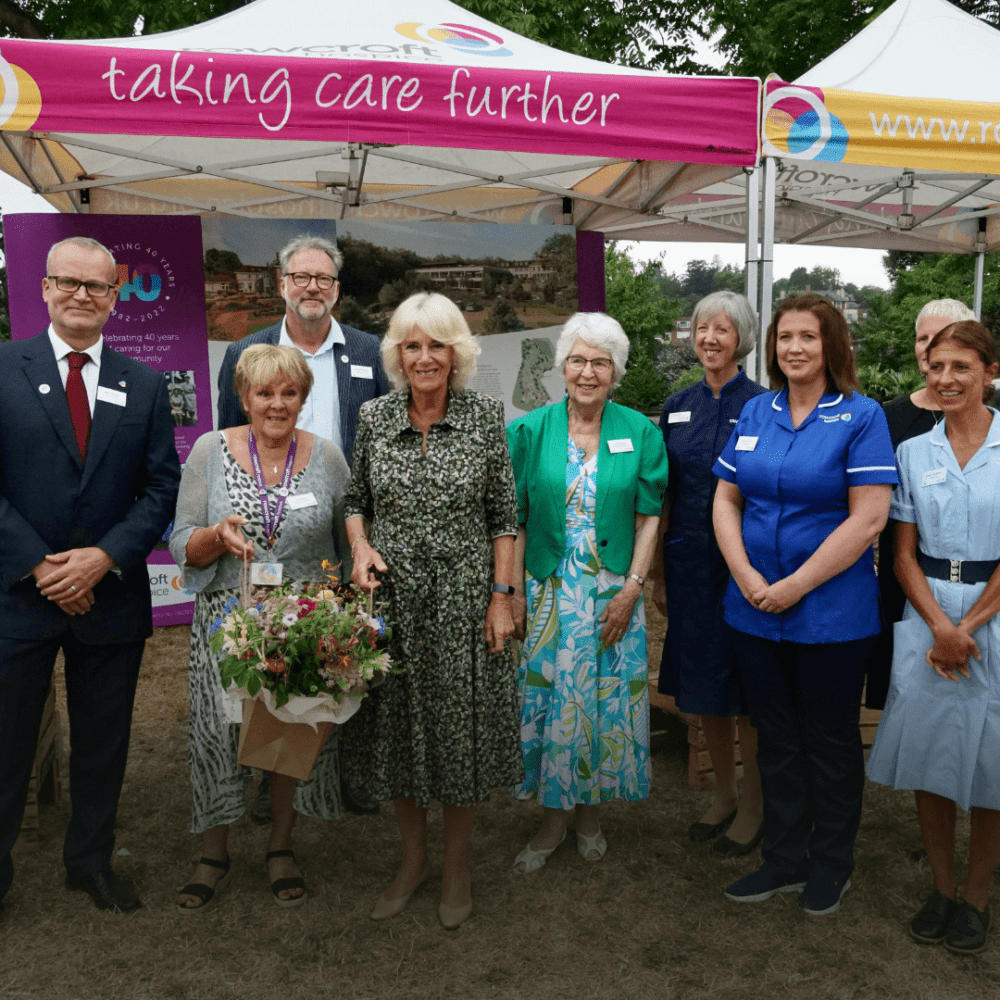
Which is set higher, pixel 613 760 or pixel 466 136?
pixel 466 136

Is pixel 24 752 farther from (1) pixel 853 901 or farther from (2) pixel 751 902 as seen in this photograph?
(1) pixel 853 901

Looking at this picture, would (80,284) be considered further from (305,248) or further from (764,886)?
(764,886)

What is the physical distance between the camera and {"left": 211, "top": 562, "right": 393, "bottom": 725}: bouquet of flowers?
7.53 ft

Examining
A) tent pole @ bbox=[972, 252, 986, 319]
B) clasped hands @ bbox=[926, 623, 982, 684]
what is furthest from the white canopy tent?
tent pole @ bbox=[972, 252, 986, 319]

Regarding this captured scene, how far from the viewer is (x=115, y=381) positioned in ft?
9.02

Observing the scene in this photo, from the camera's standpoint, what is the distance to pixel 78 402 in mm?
2688

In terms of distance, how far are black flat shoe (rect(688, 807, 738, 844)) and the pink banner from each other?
2675 millimetres

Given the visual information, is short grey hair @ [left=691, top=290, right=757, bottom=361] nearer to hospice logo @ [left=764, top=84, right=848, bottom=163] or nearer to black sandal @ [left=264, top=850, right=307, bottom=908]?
hospice logo @ [left=764, top=84, right=848, bottom=163]

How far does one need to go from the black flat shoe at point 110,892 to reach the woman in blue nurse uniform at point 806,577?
6.53ft

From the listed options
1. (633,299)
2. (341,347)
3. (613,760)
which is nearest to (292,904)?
(613,760)

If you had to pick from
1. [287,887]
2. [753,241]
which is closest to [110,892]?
[287,887]

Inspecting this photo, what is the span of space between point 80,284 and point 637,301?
1591 cm

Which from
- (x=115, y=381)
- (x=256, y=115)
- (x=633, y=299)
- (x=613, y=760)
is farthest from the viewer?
(x=633, y=299)

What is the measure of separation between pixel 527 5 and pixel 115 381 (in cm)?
931
